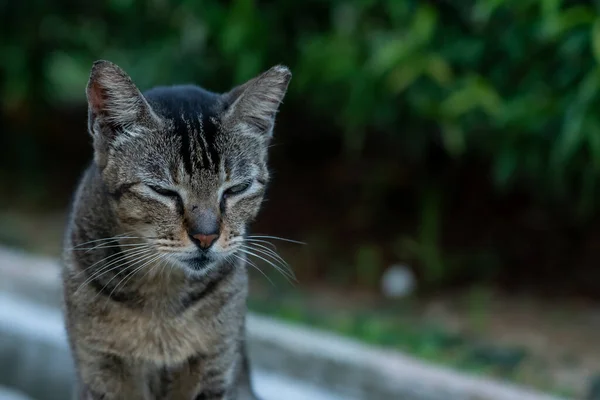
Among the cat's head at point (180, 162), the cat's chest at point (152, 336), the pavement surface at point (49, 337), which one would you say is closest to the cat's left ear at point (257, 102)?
the cat's head at point (180, 162)

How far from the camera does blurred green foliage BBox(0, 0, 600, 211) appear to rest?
377cm

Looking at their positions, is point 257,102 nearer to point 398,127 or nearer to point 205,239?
point 205,239

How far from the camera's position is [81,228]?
2602 mm

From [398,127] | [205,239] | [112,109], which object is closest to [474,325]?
[398,127]

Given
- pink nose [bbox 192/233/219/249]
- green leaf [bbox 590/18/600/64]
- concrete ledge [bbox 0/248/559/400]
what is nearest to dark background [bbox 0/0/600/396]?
green leaf [bbox 590/18/600/64]

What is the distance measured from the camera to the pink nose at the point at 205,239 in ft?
7.64

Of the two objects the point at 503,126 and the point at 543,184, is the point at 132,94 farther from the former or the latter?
the point at 543,184

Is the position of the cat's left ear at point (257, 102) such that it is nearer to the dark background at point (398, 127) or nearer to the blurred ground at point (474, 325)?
the dark background at point (398, 127)

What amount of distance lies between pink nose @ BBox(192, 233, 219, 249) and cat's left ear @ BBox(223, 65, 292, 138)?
0.33 meters

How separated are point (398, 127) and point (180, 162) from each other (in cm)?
228

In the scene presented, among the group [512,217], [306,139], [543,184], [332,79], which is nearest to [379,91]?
[332,79]

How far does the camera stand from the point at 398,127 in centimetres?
451

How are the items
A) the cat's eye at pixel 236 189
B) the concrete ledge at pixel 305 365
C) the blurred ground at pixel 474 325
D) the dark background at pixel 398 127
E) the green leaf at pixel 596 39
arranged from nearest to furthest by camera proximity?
the cat's eye at pixel 236 189, the concrete ledge at pixel 305 365, the green leaf at pixel 596 39, the blurred ground at pixel 474 325, the dark background at pixel 398 127

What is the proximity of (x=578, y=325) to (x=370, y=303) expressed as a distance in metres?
0.98
